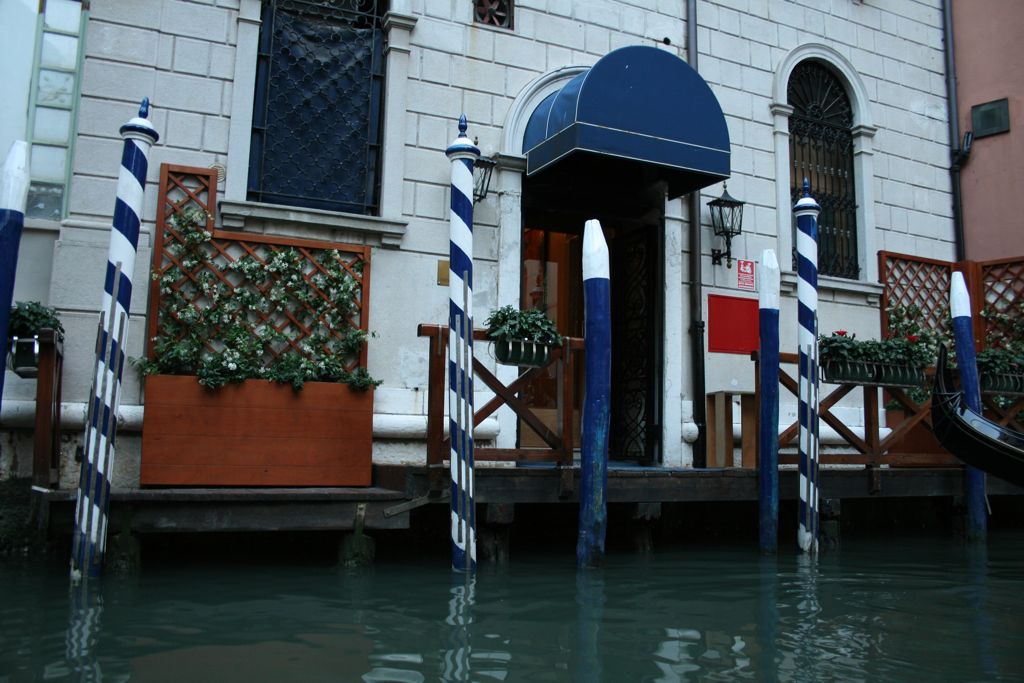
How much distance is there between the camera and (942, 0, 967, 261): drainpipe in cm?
948

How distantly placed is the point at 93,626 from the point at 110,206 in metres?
3.42

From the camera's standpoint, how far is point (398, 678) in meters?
3.00

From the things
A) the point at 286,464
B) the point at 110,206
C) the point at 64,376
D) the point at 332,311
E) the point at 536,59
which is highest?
the point at 536,59

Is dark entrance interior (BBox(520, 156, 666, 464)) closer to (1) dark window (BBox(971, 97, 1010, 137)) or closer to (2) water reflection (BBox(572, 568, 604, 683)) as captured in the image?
(2) water reflection (BBox(572, 568, 604, 683))

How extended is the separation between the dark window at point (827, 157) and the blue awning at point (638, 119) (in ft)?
7.62

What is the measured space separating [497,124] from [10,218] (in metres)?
4.09

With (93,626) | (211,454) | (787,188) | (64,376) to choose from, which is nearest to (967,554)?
(787,188)

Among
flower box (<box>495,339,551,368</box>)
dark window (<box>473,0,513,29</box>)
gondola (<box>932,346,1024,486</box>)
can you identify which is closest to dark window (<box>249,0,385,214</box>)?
dark window (<box>473,0,513,29</box>)

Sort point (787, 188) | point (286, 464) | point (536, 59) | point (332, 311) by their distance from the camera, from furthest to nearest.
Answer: point (787, 188)
point (536, 59)
point (332, 311)
point (286, 464)

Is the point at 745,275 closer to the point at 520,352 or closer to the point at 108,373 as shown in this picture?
the point at 520,352

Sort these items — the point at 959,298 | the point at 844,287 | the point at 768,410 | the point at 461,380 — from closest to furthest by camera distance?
the point at 461,380 → the point at 768,410 → the point at 959,298 → the point at 844,287

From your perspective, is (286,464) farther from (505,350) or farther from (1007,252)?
(1007,252)

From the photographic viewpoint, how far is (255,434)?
5.74m

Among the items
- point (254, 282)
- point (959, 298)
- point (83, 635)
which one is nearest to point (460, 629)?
point (83, 635)
